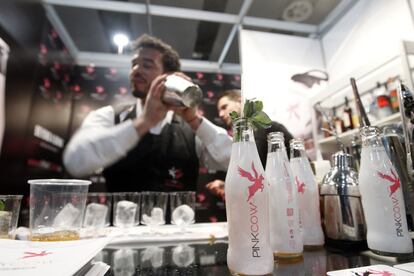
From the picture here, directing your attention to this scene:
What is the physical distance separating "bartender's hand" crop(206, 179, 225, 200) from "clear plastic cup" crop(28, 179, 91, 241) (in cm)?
68

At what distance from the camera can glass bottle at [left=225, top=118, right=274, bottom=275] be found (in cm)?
42

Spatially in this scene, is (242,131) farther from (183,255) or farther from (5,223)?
(5,223)

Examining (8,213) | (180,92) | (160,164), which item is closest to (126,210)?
(160,164)

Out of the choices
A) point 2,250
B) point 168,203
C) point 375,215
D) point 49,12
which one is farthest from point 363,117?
point 49,12

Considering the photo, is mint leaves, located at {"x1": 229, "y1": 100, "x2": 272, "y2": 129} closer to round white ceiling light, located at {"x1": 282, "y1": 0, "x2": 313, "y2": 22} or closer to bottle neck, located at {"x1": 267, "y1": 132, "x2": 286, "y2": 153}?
bottle neck, located at {"x1": 267, "y1": 132, "x2": 286, "y2": 153}

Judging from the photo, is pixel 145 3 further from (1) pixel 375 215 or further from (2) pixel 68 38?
(1) pixel 375 215

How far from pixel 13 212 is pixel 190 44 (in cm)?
128

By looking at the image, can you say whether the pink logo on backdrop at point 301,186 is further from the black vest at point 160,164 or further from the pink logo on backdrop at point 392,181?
the black vest at point 160,164

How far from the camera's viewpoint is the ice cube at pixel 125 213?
41.5 inches

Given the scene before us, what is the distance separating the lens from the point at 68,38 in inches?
59.2

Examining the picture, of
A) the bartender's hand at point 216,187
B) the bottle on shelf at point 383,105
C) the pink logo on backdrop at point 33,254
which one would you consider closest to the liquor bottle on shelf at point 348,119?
the bottle on shelf at point 383,105

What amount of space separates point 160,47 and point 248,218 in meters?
1.34

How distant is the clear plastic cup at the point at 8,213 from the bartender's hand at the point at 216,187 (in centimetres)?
87

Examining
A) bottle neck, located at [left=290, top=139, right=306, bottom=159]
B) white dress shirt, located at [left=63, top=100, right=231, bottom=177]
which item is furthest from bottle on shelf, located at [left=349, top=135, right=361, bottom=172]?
white dress shirt, located at [left=63, top=100, right=231, bottom=177]
